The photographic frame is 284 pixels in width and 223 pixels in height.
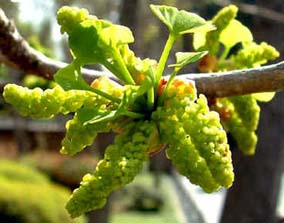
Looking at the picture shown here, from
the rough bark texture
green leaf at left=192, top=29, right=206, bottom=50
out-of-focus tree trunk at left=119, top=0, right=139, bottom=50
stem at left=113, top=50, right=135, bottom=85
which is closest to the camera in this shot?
stem at left=113, top=50, right=135, bottom=85

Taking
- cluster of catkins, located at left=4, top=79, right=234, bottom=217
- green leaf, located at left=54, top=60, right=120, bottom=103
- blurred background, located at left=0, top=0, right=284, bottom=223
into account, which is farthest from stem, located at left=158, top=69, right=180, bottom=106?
blurred background, located at left=0, top=0, right=284, bottom=223

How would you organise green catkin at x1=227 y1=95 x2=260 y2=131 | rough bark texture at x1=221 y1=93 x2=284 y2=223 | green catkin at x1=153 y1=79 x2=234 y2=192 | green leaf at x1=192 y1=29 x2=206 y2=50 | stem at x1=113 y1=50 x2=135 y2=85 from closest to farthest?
green catkin at x1=153 y1=79 x2=234 y2=192, stem at x1=113 y1=50 x2=135 y2=85, green catkin at x1=227 y1=95 x2=260 y2=131, green leaf at x1=192 y1=29 x2=206 y2=50, rough bark texture at x1=221 y1=93 x2=284 y2=223

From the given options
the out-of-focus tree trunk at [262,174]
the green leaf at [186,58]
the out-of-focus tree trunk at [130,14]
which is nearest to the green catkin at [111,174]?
the green leaf at [186,58]

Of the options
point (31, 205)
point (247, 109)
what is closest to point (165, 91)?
point (247, 109)

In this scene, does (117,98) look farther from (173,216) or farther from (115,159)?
(173,216)

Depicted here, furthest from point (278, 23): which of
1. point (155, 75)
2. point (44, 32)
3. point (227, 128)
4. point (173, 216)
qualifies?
point (44, 32)

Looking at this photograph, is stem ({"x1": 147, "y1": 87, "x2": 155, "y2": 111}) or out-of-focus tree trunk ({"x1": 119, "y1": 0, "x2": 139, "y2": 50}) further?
out-of-focus tree trunk ({"x1": 119, "y1": 0, "x2": 139, "y2": 50})

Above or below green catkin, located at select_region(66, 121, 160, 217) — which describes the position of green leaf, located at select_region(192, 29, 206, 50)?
below

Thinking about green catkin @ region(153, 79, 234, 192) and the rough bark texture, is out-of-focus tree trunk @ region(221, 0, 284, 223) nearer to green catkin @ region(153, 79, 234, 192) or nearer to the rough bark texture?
the rough bark texture

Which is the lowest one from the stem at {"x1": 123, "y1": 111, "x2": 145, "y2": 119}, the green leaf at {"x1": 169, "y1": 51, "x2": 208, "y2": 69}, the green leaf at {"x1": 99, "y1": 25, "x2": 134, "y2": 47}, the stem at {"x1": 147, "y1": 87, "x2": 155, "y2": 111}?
the stem at {"x1": 123, "y1": 111, "x2": 145, "y2": 119}
